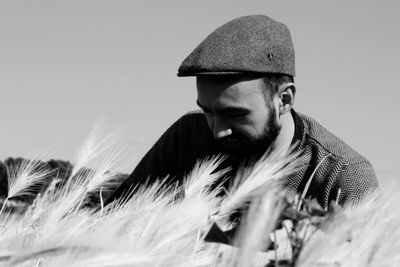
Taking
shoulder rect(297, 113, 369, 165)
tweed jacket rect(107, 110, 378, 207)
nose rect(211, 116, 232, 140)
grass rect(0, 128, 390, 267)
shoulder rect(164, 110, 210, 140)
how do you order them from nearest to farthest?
grass rect(0, 128, 390, 267) < nose rect(211, 116, 232, 140) < tweed jacket rect(107, 110, 378, 207) < shoulder rect(297, 113, 369, 165) < shoulder rect(164, 110, 210, 140)

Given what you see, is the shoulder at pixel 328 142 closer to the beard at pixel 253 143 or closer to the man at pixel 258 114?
the man at pixel 258 114

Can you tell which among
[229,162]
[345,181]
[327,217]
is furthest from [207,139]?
[327,217]

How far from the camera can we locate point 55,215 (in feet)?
3.66

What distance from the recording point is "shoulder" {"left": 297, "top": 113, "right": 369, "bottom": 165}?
3.28 meters

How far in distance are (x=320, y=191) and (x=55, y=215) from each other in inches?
90.6

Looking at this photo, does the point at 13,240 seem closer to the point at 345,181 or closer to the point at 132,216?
the point at 132,216

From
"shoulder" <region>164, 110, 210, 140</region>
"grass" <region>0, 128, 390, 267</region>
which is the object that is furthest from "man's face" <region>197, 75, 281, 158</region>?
"grass" <region>0, 128, 390, 267</region>

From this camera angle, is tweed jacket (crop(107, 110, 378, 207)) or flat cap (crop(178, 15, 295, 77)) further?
tweed jacket (crop(107, 110, 378, 207))

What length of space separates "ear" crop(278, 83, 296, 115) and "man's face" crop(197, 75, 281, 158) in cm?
23

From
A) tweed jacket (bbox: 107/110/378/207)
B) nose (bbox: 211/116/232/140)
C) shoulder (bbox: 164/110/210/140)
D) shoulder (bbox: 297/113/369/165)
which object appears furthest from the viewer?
shoulder (bbox: 164/110/210/140)

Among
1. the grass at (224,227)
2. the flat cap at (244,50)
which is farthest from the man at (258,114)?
the grass at (224,227)

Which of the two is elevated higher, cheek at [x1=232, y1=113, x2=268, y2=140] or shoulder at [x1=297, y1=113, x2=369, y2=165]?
cheek at [x1=232, y1=113, x2=268, y2=140]

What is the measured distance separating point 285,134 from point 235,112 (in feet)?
1.57

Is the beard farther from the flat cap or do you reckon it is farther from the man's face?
the flat cap
